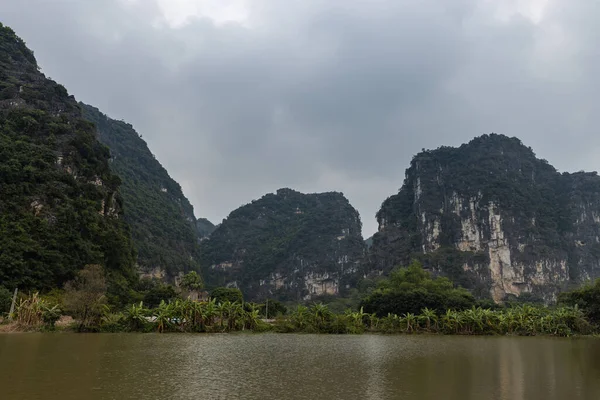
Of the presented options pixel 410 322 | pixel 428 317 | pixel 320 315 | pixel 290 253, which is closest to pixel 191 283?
pixel 320 315

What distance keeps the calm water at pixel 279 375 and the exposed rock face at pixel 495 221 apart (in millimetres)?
88903

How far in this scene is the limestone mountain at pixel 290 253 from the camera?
14712cm

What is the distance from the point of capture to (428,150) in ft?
450

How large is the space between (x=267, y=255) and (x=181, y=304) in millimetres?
138079

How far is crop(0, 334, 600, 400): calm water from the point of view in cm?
1044

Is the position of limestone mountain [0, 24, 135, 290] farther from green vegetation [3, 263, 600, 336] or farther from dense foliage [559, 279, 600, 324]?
dense foliage [559, 279, 600, 324]

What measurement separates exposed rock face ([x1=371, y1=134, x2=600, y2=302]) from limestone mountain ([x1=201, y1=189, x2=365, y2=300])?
22.4 m

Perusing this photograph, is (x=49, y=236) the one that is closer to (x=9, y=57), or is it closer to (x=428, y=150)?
(x=9, y=57)

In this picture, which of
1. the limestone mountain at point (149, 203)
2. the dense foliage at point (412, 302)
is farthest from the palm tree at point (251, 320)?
the limestone mountain at point (149, 203)

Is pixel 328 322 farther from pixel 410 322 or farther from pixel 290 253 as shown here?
pixel 290 253

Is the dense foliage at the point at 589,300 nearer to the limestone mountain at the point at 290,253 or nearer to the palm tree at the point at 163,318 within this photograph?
the palm tree at the point at 163,318

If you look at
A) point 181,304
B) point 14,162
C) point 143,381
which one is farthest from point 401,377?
point 14,162

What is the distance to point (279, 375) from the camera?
43.5 feet

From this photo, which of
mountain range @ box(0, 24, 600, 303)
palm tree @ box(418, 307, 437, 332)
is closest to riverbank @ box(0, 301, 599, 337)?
palm tree @ box(418, 307, 437, 332)
